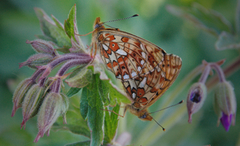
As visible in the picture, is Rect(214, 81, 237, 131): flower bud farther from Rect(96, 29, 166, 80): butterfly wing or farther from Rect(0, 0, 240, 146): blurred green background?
Rect(0, 0, 240, 146): blurred green background

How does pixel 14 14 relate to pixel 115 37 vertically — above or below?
above

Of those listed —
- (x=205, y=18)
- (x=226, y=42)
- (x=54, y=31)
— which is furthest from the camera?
(x=205, y=18)

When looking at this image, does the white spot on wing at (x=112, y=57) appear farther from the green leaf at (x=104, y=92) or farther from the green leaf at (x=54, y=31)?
the green leaf at (x=54, y=31)

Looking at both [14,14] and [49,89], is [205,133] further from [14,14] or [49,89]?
[14,14]

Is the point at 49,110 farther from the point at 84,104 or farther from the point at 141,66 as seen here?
the point at 141,66

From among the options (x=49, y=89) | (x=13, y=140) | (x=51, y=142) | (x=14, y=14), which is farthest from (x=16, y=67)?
(x=49, y=89)

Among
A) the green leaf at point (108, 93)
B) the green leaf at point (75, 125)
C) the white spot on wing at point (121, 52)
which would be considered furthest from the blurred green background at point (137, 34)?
the white spot on wing at point (121, 52)

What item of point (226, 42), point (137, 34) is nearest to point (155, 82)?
point (226, 42)
